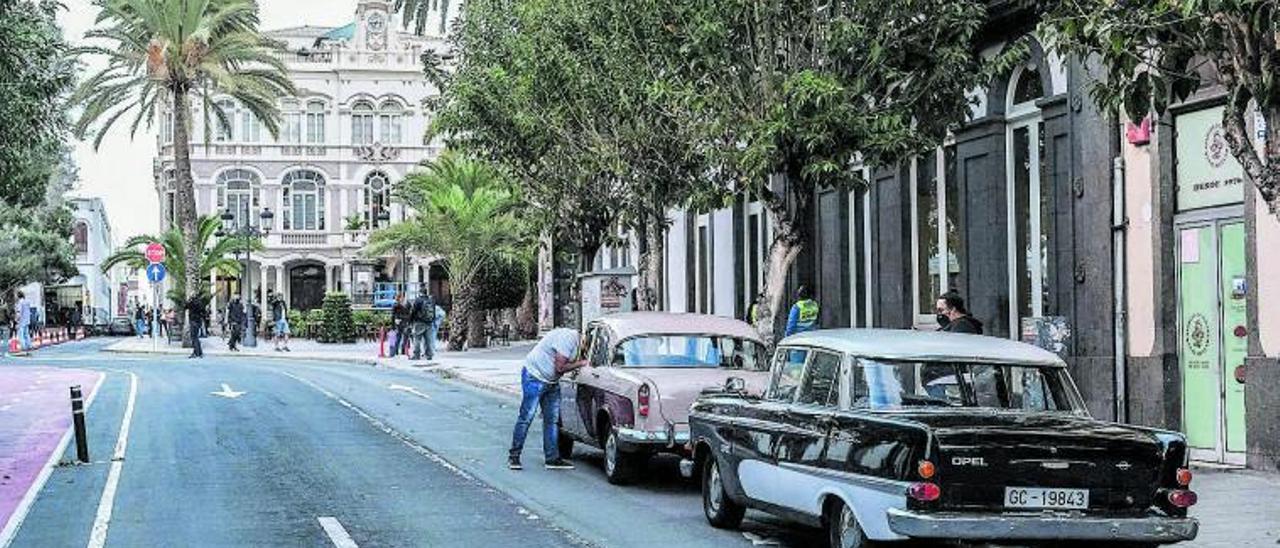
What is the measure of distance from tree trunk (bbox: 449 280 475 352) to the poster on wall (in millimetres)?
31001

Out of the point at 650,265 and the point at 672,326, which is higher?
the point at 650,265

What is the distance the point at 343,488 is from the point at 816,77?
643 centimetres

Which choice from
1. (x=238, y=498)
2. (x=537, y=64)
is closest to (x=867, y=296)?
(x=537, y=64)

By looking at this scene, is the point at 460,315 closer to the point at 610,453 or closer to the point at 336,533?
the point at 610,453

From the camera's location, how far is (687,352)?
50.5 ft

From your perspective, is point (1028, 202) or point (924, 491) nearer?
point (924, 491)

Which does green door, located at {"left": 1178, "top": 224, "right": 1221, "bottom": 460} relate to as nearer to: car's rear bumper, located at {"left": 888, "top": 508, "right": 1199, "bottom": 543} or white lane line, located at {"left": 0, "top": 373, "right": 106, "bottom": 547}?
car's rear bumper, located at {"left": 888, "top": 508, "right": 1199, "bottom": 543}


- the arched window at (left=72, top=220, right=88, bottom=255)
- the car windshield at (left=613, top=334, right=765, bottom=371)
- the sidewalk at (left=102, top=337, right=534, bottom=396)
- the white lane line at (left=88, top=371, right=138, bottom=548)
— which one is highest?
the arched window at (left=72, top=220, right=88, bottom=255)

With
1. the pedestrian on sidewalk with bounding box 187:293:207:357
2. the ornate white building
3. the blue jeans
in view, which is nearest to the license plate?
the blue jeans

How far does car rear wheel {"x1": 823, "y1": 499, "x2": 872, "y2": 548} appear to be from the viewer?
9.45 m

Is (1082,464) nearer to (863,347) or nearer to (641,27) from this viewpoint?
(863,347)

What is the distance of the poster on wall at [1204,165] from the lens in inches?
605

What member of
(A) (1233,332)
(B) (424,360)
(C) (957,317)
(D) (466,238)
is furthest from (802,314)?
(D) (466,238)

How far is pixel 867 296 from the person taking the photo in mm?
25156
